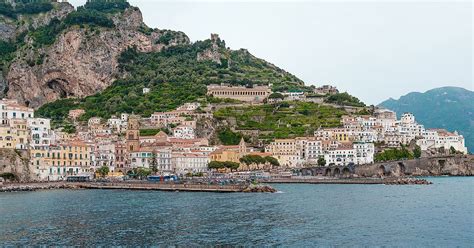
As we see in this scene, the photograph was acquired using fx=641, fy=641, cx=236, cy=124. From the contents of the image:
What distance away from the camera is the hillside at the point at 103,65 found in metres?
148

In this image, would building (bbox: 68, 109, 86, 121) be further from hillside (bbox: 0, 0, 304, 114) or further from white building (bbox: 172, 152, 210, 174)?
white building (bbox: 172, 152, 210, 174)

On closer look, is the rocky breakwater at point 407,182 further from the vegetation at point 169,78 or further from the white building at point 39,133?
the vegetation at point 169,78

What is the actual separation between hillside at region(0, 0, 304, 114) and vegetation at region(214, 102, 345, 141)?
15128 millimetres

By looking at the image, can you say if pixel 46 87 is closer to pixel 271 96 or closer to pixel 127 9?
pixel 127 9

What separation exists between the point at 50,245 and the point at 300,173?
7575cm

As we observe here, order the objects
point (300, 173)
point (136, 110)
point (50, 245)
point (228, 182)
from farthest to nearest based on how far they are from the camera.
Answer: point (136, 110)
point (300, 173)
point (228, 182)
point (50, 245)

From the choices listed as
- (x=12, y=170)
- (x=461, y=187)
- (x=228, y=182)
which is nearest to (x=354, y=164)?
(x=461, y=187)

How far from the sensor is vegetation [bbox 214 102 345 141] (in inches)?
4963

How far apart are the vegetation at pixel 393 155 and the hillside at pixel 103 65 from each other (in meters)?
43.7

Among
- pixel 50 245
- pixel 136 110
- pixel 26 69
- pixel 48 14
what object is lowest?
pixel 50 245

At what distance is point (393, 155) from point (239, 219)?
75.7 metres

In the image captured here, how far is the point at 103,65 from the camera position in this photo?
6225 inches

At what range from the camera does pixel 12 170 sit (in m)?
87.6

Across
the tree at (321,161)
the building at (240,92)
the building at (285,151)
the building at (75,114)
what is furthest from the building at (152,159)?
the building at (240,92)
